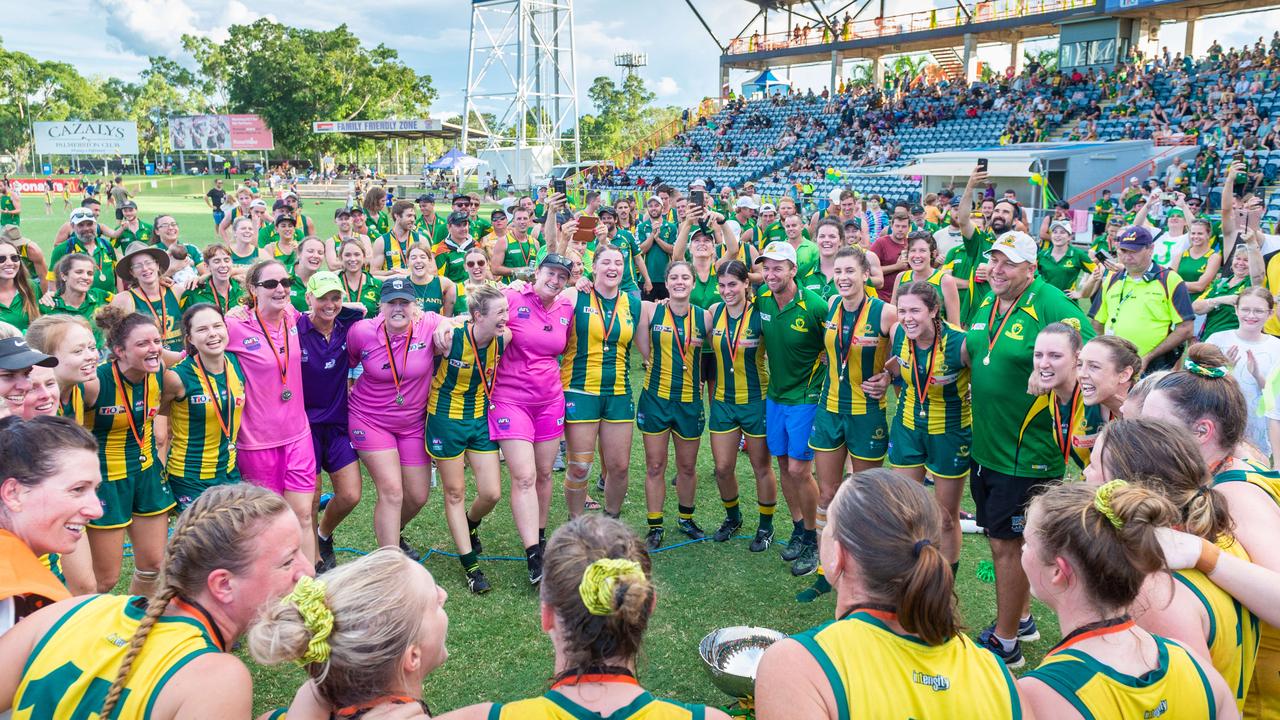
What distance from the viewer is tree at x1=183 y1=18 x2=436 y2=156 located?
60.3 metres

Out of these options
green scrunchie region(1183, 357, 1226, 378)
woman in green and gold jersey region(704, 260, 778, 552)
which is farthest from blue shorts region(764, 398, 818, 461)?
green scrunchie region(1183, 357, 1226, 378)

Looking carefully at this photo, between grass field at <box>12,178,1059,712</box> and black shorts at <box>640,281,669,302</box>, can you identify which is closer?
grass field at <box>12,178,1059,712</box>

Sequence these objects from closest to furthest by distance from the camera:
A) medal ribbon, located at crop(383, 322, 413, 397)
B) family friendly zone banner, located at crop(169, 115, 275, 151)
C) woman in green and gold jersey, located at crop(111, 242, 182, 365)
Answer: medal ribbon, located at crop(383, 322, 413, 397) → woman in green and gold jersey, located at crop(111, 242, 182, 365) → family friendly zone banner, located at crop(169, 115, 275, 151)

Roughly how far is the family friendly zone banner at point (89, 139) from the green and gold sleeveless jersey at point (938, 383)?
68953mm

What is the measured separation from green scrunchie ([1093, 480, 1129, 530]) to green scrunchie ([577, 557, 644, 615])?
117 cm

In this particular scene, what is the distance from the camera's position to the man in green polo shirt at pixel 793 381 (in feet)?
18.2

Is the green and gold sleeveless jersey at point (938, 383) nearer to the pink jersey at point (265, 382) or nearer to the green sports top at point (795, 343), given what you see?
the green sports top at point (795, 343)

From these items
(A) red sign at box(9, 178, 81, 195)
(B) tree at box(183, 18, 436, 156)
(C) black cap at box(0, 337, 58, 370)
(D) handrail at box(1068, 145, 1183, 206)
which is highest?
(B) tree at box(183, 18, 436, 156)

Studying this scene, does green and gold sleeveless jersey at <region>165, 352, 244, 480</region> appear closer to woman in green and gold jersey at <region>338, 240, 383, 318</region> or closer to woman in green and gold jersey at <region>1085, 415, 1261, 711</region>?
woman in green and gold jersey at <region>338, 240, 383, 318</region>

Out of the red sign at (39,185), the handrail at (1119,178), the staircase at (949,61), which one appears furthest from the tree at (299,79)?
the handrail at (1119,178)

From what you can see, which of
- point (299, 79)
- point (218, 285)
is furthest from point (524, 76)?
point (218, 285)

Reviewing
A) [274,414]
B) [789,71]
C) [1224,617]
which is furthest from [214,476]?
[789,71]

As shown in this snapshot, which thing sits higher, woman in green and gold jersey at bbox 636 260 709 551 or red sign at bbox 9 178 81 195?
red sign at bbox 9 178 81 195

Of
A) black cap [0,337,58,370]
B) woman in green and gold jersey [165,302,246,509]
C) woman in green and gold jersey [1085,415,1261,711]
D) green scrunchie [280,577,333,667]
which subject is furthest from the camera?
woman in green and gold jersey [165,302,246,509]
